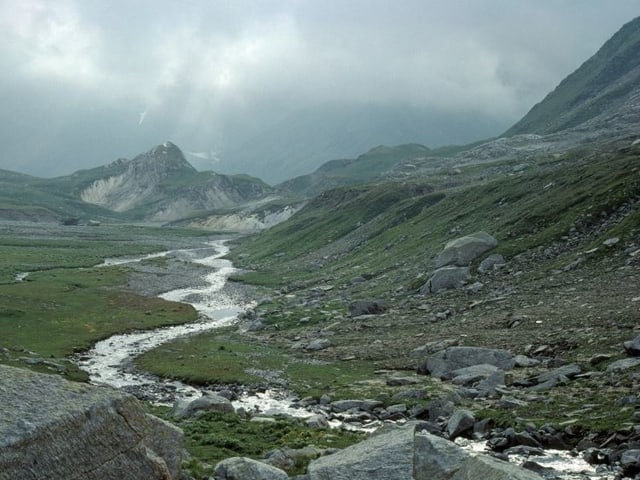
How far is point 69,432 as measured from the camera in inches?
527

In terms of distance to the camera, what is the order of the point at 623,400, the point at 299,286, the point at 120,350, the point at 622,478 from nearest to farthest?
the point at 622,478 → the point at 623,400 → the point at 120,350 → the point at 299,286

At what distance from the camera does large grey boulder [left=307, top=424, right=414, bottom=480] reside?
1567cm

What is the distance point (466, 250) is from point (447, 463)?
63.0 meters

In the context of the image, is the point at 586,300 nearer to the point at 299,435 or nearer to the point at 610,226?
the point at 610,226

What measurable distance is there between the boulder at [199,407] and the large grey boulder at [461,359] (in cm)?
1594

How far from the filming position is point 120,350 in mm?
63562

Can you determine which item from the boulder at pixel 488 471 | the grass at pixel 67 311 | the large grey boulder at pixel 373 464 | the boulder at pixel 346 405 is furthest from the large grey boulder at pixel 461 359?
the grass at pixel 67 311

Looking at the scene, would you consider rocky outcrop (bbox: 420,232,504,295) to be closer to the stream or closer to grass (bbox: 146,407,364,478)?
the stream

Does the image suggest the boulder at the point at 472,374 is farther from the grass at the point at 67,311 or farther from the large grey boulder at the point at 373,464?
the grass at the point at 67,311

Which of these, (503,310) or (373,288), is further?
(373,288)

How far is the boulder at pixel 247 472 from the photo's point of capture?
17.8m

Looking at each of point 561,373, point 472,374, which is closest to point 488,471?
point 561,373

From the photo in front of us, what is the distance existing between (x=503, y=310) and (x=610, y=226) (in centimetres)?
2129

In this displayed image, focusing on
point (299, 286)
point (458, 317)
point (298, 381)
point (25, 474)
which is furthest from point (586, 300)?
point (299, 286)
